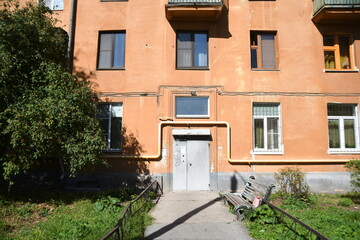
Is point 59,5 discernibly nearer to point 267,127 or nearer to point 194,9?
point 194,9

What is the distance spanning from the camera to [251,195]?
735 centimetres

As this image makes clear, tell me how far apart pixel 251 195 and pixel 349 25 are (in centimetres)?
905

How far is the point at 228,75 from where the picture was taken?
10445 mm

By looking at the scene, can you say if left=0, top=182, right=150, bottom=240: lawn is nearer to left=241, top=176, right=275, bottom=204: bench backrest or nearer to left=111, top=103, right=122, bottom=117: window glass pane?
left=241, top=176, right=275, bottom=204: bench backrest

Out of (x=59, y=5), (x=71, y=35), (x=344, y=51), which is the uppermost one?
(x=59, y=5)

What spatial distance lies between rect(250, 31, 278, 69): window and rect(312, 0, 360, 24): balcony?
195 cm

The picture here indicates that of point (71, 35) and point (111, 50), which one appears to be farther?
point (111, 50)

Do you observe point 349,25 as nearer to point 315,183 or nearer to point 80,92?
point 315,183

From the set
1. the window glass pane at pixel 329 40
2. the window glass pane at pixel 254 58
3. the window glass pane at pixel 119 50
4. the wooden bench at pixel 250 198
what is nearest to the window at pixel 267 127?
the window glass pane at pixel 254 58

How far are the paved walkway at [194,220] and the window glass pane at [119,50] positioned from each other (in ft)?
19.9

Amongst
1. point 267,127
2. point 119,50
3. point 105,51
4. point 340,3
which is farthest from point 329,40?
point 105,51

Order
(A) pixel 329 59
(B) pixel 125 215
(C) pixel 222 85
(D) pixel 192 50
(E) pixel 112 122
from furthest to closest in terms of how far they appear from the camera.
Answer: (A) pixel 329 59, (D) pixel 192 50, (E) pixel 112 122, (C) pixel 222 85, (B) pixel 125 215

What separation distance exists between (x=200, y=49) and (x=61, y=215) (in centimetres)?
820

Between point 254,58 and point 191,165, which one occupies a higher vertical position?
point 254,58
